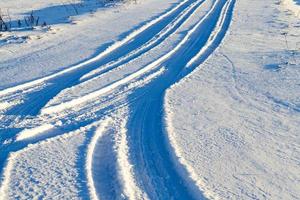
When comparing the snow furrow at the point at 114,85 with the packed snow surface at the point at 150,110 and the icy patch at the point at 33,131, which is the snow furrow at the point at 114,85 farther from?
the icy patch at the point at 33,131

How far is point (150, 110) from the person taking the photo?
711 cm

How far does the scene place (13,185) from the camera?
5.11 m

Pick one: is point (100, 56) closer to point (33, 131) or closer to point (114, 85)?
point (114, 85)

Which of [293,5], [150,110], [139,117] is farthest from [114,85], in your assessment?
[293,5]

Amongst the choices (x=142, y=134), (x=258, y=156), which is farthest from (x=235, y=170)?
(x=142, y=134)

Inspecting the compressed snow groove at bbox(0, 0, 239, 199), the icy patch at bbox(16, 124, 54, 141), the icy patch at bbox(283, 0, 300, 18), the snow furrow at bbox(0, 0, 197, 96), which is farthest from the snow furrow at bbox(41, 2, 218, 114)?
the icy patch at bbox(283, 0, 300, 18)

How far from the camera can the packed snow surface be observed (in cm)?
515

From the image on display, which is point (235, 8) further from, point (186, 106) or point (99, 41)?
point (186, 106)

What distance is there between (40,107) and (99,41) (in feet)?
13.5

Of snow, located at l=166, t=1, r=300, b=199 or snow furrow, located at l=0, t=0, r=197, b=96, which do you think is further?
snow furrow, located at l=0, t=0, r=197, b=96

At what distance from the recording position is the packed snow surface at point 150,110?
5152mm

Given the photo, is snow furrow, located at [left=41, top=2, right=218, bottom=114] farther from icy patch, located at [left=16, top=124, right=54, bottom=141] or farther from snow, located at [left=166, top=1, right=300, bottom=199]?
snow, located at [left=166, top=1, right=300, bottom=199]

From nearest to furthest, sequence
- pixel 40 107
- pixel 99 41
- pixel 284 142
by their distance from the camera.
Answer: pixel 284 142 < pixel 40 107 < pixel 99 41

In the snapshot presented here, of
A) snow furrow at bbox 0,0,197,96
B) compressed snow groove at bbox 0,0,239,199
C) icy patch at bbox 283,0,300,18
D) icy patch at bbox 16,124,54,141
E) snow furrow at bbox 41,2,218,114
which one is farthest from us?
icy patch at bbox 283,0,300,18
